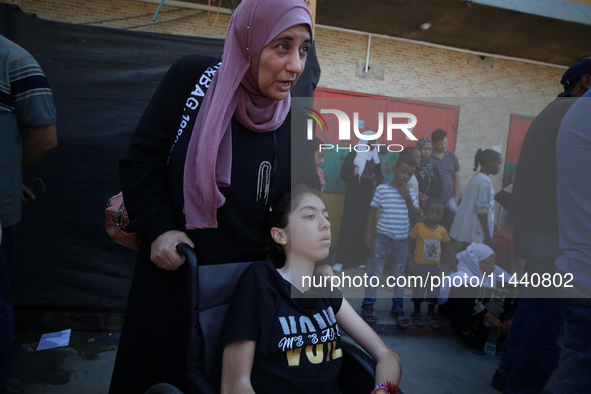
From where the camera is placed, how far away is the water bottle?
3873mm

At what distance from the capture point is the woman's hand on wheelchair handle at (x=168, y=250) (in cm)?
142

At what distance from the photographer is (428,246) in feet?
13.0

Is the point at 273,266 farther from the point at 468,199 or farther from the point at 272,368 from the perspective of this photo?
the point at 468,199

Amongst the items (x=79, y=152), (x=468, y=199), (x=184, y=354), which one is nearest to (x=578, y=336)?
(x=184, y=354)

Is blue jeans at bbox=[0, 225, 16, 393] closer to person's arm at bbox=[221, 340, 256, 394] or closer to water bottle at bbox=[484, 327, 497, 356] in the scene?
person's arm at bbox=[221, 340, 256, 394]

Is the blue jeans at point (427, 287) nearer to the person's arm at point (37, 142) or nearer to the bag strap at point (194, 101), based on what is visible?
the bag strap at point (194, 101)

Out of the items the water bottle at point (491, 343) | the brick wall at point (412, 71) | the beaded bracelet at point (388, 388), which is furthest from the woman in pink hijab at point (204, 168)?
the brick wall at point (412, 71)

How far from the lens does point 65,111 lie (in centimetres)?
338

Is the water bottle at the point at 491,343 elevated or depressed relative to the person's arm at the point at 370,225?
depressed

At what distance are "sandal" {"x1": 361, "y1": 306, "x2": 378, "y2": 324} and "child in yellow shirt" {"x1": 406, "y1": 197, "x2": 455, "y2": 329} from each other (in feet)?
1.48

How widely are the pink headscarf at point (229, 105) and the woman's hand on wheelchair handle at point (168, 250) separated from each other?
73 millimetres

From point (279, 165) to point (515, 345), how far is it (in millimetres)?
2468

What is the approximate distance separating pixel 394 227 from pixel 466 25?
20.8 ft

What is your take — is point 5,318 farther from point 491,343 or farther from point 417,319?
point 491,343
